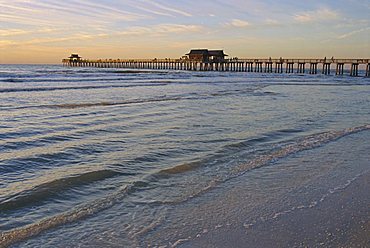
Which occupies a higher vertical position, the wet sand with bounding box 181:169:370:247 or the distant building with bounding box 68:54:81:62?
the distant building with bounding box 68:54:81:62

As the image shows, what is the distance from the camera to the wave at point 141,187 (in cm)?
438

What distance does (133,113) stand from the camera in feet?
45.4

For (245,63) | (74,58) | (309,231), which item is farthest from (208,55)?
(309,231)

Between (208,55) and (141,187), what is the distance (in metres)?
79.0

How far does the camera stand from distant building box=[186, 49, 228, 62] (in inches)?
3258

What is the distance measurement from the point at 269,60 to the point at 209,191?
71986mm

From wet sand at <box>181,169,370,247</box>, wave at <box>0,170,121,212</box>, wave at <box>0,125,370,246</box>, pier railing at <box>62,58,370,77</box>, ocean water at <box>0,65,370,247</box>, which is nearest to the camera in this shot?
wet sand at <box>181,169,370,247</box>

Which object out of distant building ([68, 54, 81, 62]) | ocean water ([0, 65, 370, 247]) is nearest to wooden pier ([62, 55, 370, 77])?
distant building ([68, 54, 81, 62])

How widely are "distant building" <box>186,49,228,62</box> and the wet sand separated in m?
78.5

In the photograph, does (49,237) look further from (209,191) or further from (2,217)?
(209,191)

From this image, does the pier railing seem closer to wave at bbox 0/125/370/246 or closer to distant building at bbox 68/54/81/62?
distant building at bbox 68/54/81/62

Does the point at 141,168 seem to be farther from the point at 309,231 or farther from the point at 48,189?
the point at 309,231

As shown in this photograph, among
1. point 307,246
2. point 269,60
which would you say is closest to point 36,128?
point 307,246

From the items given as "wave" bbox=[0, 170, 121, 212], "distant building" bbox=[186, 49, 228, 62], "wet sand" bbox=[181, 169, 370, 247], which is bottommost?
"wet sand" bbox=[181, 169, 370, 247]
